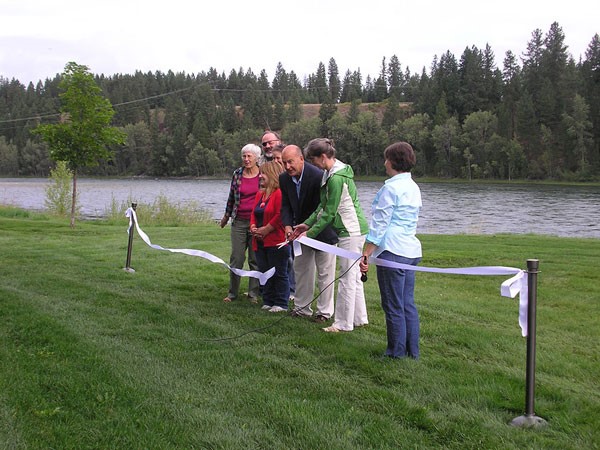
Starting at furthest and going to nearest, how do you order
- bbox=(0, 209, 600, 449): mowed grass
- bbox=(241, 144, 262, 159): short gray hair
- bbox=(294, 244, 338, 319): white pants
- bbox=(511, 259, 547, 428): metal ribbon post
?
bbox=(241, 144, 262, 159): short gray hair → bbox=(294, 244, 338, 319): white pants → bbox=(511, 259, 547, 428): metal ribbon post → bbox=(0, 209, 600, 449): mowed grass

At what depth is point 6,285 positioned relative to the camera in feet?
28.2

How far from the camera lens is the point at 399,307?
216 inches

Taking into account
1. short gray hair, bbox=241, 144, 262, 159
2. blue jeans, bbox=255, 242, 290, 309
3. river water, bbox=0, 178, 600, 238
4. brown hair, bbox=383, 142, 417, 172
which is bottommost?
river water, bbox=0, 178, 600, 238

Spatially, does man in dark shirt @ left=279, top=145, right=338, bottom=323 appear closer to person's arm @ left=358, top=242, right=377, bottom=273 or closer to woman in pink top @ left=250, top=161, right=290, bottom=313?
woman in pink top @ left=250, top=161, right=290, bottom=313

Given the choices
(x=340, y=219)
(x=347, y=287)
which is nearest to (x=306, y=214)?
(x=340, y=219)

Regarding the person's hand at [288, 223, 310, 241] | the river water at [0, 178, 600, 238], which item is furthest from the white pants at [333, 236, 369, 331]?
the river water at [0, 178, 600, 238]

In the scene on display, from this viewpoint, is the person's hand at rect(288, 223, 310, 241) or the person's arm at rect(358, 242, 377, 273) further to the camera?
the person's hand at rect(288, 223, 310, 241)

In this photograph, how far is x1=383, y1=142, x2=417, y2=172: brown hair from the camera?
17.7 ft

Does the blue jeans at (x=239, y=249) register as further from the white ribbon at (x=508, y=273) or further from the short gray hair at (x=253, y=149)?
the white ribbon at (x=508, y=273)

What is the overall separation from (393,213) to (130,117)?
150 m

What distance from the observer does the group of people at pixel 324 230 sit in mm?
5375

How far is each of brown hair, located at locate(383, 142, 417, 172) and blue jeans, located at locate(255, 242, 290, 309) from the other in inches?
93.4

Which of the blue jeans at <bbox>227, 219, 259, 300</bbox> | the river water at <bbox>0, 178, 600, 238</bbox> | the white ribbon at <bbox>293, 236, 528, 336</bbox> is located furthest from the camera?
the river water at <bbox>0, 178, 600, 238</bbox>

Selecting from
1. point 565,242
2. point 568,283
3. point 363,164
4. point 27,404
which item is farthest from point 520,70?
point 27,404
